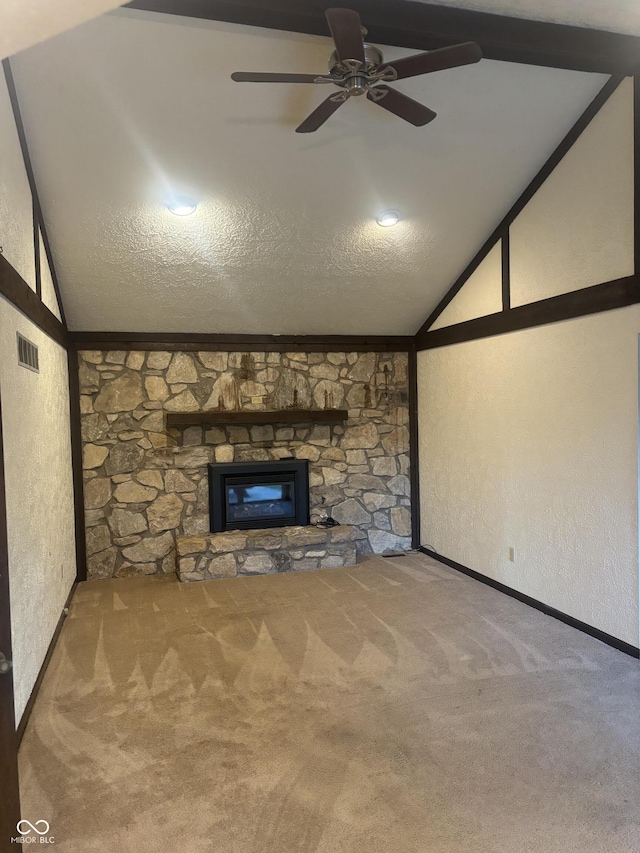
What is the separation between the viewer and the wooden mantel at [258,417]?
16.8ft

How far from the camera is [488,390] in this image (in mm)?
4695

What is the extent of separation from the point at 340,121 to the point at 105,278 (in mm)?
2197

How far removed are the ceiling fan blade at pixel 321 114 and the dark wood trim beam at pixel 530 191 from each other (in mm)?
1850

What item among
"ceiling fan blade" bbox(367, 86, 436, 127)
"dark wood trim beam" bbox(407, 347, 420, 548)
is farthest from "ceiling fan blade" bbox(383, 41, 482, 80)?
"dark wood trim beam" bbox(407, 347, 420, 548)

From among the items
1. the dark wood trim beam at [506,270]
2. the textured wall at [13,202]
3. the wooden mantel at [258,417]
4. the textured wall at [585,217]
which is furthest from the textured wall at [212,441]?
the textured wall at [585,217]

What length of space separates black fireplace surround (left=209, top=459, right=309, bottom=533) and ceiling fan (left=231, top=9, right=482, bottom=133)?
3.47m

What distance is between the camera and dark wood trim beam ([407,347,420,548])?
5957mm

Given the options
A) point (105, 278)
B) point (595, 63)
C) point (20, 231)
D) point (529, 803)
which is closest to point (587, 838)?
point (529, 803)

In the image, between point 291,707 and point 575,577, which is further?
→ point 575,577

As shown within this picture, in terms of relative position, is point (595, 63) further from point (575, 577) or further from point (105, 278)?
point (105, 278)

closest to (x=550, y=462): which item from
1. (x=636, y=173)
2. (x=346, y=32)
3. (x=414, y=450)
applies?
(x=636, y=173)

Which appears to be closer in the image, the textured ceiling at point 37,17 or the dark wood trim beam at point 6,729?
the textured ceiling at point 37,17

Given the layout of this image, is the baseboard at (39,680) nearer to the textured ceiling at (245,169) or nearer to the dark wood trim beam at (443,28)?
the textured ceiling at (245,169)

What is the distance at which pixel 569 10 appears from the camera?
8.86 feet
